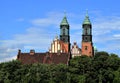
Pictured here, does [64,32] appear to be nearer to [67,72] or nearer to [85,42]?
[85,42]

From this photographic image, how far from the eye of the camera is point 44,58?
4904 inches

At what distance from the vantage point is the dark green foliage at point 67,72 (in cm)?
10409

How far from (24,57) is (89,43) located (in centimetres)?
3949

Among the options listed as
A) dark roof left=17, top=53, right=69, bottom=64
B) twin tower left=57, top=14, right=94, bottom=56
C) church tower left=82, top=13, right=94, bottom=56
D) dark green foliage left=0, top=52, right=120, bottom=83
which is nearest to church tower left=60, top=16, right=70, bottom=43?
twin tower left=57, top=14, right=94, bottom=56

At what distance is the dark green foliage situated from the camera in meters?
104

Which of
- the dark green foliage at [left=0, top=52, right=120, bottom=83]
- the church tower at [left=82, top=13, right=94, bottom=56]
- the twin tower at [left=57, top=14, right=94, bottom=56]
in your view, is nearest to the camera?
the dark green foliage at [left=0, top=52, right=120, bottom=83]

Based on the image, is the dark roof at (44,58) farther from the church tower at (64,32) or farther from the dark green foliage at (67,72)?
the church tower at (64,32)

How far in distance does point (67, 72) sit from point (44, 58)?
17874mm

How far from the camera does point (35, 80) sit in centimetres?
10169

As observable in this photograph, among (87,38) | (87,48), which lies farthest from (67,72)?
(87,38)

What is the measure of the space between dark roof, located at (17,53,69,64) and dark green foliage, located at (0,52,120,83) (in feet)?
18.3

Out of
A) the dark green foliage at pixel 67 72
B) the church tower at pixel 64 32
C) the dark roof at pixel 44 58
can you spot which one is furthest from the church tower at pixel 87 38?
the dark green foliage at pixel 67 72

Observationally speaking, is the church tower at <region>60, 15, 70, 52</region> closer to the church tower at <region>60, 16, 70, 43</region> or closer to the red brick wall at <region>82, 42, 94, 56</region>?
the church tower at <region>60, 16, 70, 43</region>

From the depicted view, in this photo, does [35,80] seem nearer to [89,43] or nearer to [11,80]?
[11,80]
